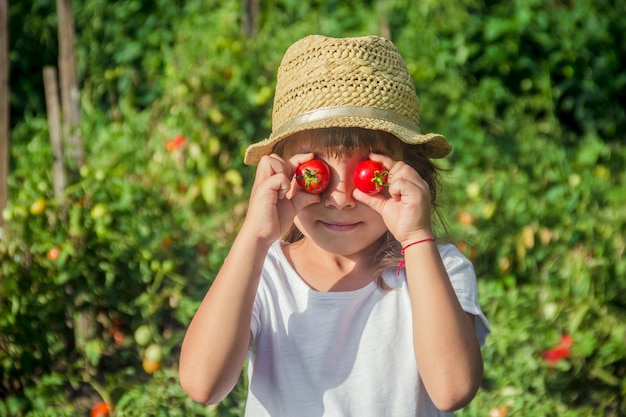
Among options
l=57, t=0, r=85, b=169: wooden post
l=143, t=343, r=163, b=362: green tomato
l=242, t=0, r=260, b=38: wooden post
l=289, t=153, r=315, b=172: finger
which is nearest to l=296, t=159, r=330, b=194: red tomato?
l=289, t=153, r=315, b=172: finger

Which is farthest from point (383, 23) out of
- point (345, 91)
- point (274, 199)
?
point (274, 199)

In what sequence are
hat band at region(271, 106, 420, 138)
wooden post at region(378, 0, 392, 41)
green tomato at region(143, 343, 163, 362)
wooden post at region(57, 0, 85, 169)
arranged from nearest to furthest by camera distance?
hat band at region(271, 106, 420, 138) < green tomato at region(143, 343, 163, 362) < wooden post at region(57, 0, 85, 169) < wooden post at region(378, 0, 392, 41)

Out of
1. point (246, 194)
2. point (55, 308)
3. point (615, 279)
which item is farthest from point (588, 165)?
point (55, 308)

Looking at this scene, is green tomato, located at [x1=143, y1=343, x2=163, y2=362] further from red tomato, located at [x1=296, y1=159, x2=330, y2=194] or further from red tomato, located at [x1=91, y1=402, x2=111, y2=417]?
red tomato, located at [x1=296, y1=159, x2=330, y2=194]

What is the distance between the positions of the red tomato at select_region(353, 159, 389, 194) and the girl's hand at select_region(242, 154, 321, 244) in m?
0.09

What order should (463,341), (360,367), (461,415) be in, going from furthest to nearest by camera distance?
(461,415) < (360,367) < (463,341)

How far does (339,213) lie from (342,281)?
19 centimetres

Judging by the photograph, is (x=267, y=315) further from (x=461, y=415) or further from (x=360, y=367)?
(x=461, y=415)

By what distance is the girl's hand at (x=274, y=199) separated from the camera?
1.70 meters

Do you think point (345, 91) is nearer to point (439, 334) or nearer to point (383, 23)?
point (439, 334)

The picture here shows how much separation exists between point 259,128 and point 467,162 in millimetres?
992

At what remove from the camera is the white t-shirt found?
1753mm

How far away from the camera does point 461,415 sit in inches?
109

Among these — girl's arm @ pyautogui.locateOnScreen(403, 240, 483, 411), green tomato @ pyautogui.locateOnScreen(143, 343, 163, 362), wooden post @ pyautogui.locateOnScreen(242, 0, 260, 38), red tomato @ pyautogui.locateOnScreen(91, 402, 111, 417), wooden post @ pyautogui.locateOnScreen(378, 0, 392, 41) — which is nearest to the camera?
girl's arm @ pyautogui.locateOnScreen(403, 240, 483, 411)
